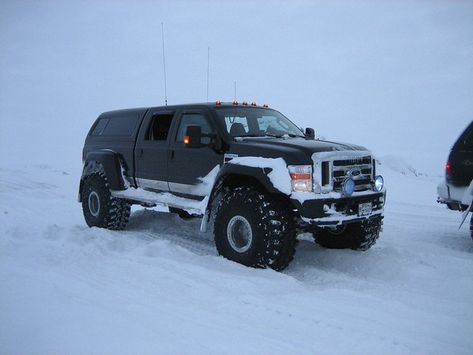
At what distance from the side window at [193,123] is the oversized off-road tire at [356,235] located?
6.71 feet

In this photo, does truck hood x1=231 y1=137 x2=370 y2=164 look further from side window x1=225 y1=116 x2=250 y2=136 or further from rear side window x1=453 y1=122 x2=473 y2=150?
rear side window x1=453 y1=122 x2=473 y2=150

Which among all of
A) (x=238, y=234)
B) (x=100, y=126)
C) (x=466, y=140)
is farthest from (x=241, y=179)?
(x=100, y=126)

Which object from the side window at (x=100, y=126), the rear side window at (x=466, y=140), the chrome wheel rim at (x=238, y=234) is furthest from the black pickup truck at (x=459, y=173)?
the side window at (x=100, y=126)

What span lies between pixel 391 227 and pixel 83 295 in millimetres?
5658

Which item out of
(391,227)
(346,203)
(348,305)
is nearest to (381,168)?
(391,227)

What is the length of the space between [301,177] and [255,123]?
166 centimetres

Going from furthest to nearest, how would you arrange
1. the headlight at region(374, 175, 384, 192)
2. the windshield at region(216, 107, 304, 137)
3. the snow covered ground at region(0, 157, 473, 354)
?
the windshield at region(216, 107, 304, 137) → the headlight at region(374, 175, 384, 192) → the snow covered ground at region(0, 157, 473, 354)

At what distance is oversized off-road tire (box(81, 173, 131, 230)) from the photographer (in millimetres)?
7113

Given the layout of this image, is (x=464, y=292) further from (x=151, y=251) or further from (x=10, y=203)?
(x=10, y=203)

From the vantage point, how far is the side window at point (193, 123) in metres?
5.78

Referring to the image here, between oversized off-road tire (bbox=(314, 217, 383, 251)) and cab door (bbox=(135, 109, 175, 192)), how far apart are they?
2518 mm

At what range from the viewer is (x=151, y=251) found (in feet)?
17.6

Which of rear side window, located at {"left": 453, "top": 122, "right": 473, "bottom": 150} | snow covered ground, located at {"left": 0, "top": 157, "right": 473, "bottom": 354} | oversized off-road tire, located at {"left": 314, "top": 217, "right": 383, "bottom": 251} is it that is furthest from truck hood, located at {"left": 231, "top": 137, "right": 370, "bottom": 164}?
rear side window, located at {"left": 453, "top": 122, "right": 473, "bottom": 150}

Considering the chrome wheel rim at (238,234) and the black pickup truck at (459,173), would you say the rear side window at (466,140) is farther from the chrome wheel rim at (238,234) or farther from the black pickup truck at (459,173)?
the chrome wheel rim at (238,234)
